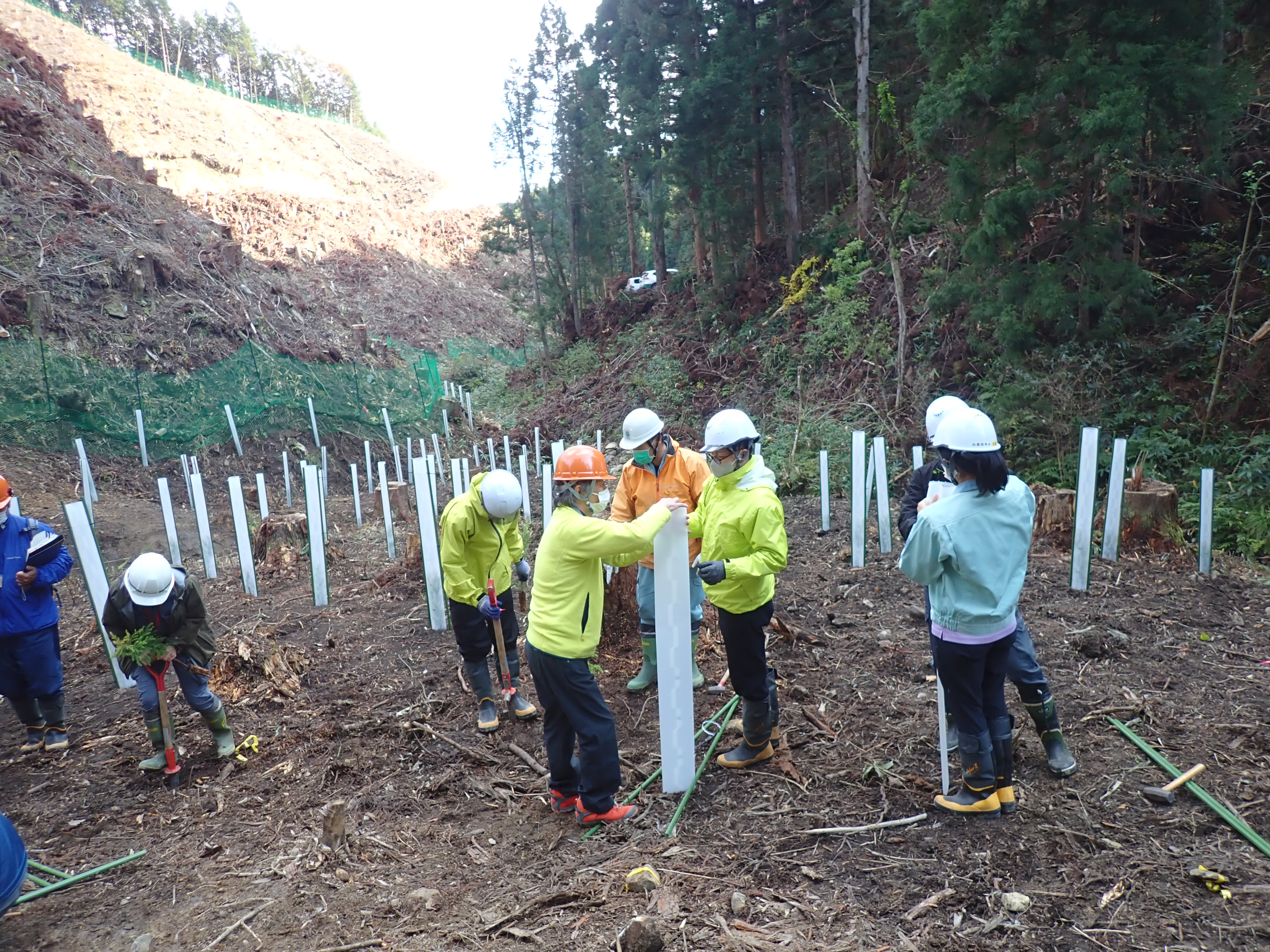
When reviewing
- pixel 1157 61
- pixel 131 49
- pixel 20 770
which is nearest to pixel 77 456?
pixel 20 770

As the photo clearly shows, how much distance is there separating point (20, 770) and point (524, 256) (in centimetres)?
4864

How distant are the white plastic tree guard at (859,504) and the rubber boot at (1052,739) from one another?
12.6 feet

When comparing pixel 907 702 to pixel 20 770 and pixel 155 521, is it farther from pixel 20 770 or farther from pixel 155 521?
pixel 155 521

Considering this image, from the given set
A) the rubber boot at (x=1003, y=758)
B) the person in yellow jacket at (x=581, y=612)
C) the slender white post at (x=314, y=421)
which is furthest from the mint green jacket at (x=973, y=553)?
the slender white post at (x=314, y=421)

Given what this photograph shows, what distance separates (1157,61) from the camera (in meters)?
8.22

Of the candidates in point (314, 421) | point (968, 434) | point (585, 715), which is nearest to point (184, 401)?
point (314, 421)

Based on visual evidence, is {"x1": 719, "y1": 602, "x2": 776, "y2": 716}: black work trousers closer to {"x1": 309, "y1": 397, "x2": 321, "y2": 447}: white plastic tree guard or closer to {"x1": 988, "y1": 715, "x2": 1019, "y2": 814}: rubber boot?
{"x1": 988, "y1": 715, "x2": 1019, "y2": 814}: rubber boot

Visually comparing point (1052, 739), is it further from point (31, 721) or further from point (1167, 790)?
point (31, 721)

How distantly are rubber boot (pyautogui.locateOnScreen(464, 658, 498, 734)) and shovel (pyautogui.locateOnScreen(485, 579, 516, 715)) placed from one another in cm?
15

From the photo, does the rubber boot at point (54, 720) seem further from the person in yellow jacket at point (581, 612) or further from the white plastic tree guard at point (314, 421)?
the white plastic tree guard at point (314, 421)

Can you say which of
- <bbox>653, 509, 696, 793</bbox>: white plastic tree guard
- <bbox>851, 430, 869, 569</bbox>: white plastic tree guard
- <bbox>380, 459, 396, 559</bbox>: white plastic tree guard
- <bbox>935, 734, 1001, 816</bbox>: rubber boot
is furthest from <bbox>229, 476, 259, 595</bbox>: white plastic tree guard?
<bbox>935, 734, 1001, 816</bbox>: rubber boot

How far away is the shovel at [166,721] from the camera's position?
4270 millimetres

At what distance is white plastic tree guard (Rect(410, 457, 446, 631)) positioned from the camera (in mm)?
6270

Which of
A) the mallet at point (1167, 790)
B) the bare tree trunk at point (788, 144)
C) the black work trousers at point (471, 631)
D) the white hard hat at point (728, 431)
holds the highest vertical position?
the bare tree trunk at point (788, 144)
